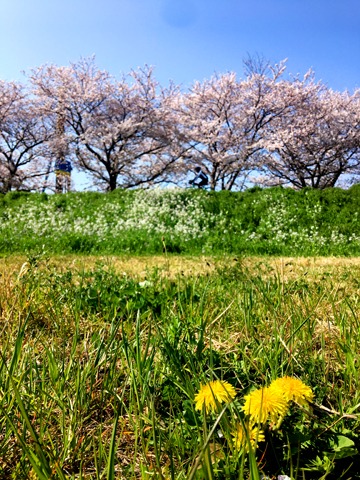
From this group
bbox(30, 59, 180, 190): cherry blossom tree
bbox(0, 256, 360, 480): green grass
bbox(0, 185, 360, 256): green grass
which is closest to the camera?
bbox(0, 256, 360, 480): green grass

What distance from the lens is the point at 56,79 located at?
24.9 m

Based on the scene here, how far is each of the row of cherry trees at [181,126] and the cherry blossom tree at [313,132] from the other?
0.22 feet

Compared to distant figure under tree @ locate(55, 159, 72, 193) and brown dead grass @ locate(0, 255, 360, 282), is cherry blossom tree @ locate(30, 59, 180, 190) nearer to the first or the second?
distant figure under tree @ locate(55, 159, 72, 193)

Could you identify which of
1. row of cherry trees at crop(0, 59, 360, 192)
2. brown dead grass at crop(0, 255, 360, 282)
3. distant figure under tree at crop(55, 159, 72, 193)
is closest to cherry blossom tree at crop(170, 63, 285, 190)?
row of cherry trees at crop(0, 59, 360, 192)

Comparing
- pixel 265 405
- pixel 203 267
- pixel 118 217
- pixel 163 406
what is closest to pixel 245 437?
pixel 265 405

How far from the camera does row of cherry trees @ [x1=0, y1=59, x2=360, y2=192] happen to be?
2473cm

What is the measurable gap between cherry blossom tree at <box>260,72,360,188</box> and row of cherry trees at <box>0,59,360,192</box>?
7cm

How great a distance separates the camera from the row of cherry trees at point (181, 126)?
2473 centimetres

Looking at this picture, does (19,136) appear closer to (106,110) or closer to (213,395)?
(106,110)

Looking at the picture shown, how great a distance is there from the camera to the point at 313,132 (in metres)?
26.4

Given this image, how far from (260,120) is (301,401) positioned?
1035 inches

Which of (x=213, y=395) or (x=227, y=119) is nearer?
(x=213, y=395)

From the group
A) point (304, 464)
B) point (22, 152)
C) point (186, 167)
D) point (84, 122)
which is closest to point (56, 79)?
point (84, 122)

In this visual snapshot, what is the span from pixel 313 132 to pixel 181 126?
8.85 m
